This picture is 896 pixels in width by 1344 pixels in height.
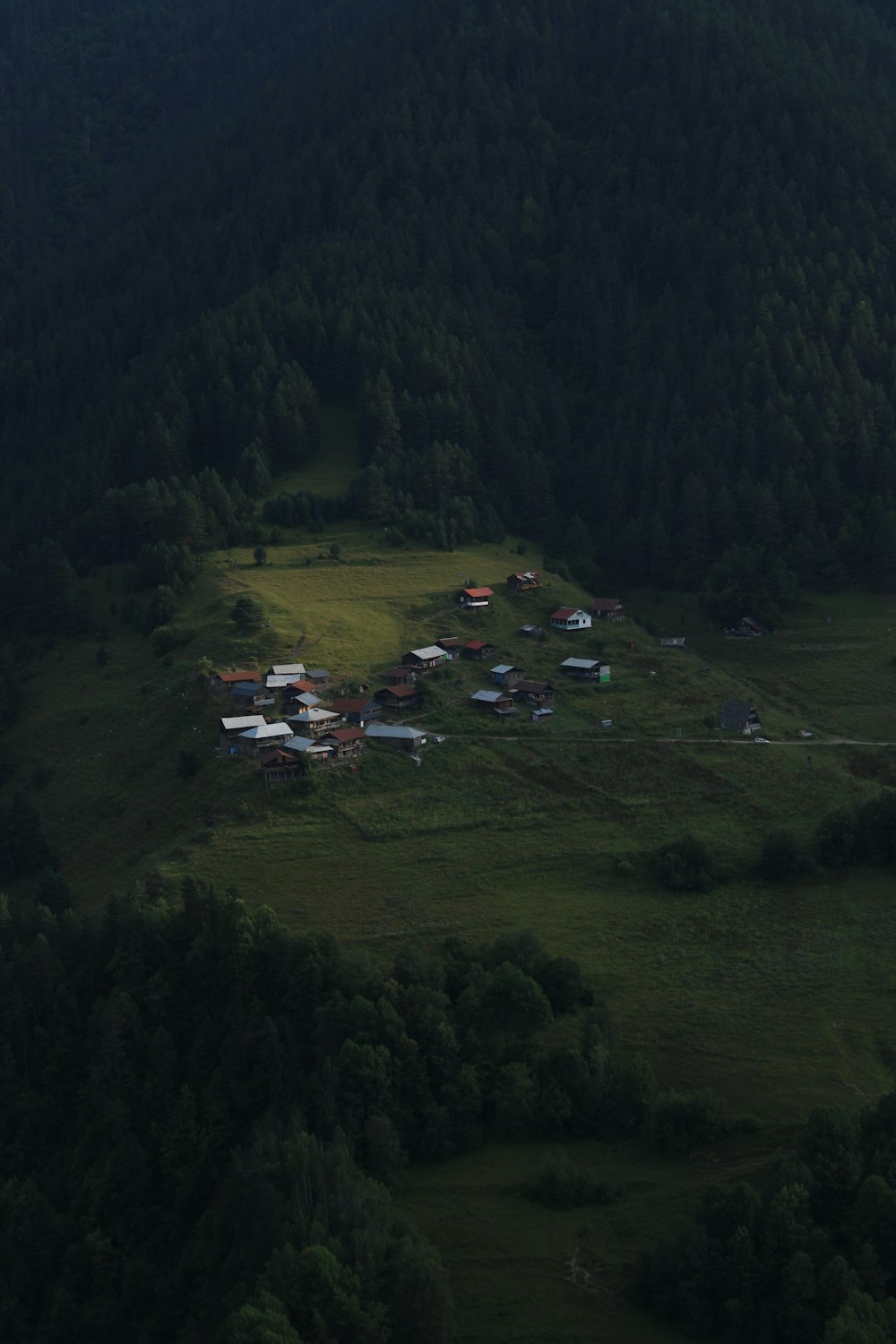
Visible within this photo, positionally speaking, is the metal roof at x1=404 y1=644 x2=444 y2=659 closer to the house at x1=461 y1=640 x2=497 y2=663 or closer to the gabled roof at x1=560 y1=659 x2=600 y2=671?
the house at x1=461 y1=640 x2=497 y2=663

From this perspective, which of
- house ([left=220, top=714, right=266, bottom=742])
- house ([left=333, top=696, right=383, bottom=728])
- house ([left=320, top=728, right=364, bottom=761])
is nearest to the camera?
house ([left=320, top=728, right=364, bottom=761])

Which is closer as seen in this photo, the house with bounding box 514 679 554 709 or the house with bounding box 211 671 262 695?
the house with bounding box 211 671 262 695

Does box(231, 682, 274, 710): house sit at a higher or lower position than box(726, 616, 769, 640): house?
higher

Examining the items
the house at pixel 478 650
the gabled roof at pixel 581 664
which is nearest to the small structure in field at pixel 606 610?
the gabled roof at pixel 581 664

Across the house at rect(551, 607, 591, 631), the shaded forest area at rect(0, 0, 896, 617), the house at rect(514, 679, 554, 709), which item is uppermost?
the shaded forest area at rect(0, 0, 896, 617)

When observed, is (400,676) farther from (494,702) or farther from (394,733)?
(394,733)

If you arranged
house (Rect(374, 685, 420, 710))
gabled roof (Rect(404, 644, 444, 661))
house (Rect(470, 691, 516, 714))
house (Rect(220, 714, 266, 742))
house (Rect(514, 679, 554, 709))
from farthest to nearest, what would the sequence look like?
1. gabled roof (Rect(404, 644, 444, 661))
2. house (Rect(514, 679, 554, 709))
3. house (Rect(470, 691, 516, 714))
4. house (Rect(374, 685, 420, 710))
5. house (Rect(220, 714, 266, 742))

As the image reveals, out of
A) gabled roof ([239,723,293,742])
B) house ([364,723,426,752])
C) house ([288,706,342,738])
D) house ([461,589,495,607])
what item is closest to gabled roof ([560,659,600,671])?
house ([461,589,495,607])

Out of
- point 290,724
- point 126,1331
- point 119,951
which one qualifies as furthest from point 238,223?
point 126,1331
